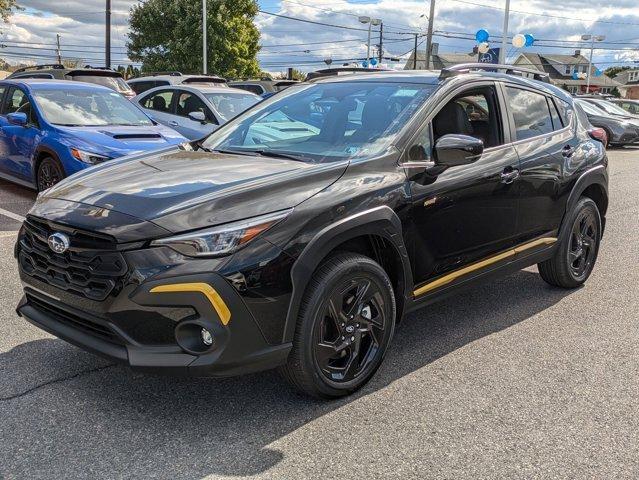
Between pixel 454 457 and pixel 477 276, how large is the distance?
5.16 ft

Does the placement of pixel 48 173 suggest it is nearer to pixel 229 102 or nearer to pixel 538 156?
pixel 229 102

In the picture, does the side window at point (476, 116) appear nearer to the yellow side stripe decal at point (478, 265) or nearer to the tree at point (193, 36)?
the yellow side stripe decal at point (478, 265)

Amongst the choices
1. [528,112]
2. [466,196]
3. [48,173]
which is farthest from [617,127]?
[466,196]

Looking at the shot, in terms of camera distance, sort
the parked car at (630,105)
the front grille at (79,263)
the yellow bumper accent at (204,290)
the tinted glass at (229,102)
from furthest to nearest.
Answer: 1. the parked car at (630,105)
2. the tinted glass at (229,102)
3. the front grille at (79,263)
4. the yellow bumper accent at (204,290)

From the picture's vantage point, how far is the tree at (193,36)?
4100cm

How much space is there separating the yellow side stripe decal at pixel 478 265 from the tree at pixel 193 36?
128 feet

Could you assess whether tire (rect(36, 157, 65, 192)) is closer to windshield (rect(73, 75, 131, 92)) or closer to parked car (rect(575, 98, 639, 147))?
windshield (rect(73, 75, 131, 92))

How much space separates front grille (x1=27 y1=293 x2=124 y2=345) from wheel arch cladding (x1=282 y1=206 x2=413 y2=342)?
0.80 m

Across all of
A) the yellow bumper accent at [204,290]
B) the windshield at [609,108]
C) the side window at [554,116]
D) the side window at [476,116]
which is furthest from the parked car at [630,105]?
the yellow bumper accent at [204,290]

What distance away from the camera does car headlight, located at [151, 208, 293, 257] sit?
9.17 feet

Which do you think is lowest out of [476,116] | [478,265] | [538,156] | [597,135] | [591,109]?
[478,265]

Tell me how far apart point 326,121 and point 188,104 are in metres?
7.72

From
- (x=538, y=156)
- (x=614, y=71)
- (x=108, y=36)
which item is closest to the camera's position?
(x=538, y=156)

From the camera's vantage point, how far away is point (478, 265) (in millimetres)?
4188
